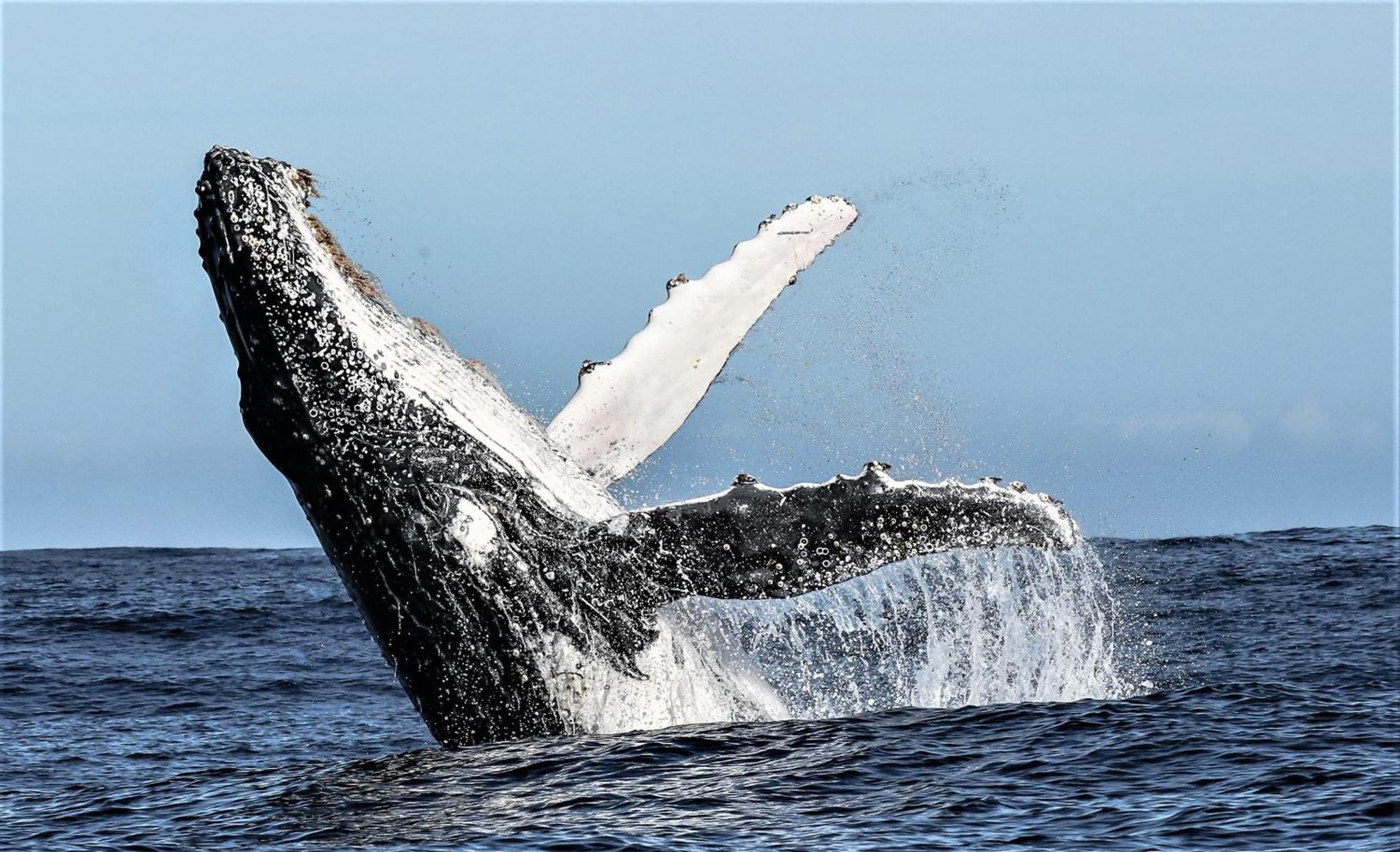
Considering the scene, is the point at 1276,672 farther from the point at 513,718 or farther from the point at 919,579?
the point at 513,718

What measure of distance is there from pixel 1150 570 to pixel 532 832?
1744 cm

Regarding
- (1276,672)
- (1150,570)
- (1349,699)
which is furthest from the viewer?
(1150,570)

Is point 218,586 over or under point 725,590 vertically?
over

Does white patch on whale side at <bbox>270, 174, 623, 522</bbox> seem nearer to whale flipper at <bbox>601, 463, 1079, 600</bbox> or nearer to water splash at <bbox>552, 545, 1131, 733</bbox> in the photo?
whale flipper at <bbox>601, 463, 1079, 600</bbox>

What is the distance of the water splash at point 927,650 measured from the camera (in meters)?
9.19

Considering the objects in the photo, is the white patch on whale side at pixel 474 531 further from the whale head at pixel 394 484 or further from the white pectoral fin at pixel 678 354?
the white pectoral fin at pixel 678 354

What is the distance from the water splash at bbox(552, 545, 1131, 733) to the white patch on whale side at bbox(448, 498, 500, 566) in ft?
2.56

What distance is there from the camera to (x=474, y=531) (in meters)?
9.09

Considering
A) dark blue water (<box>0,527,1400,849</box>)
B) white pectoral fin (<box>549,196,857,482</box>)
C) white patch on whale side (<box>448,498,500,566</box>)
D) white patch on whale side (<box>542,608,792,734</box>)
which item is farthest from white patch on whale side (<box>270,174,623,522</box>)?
dark blue water (<box>0,527,1400,849</box>)

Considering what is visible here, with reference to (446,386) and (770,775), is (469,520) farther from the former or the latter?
(770,775)

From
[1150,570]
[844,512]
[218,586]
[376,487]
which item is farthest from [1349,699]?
[218,586]

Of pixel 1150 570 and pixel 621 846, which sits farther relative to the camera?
pixel 1150 570

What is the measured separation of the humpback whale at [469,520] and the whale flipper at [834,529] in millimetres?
11

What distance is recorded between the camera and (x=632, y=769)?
845cm
